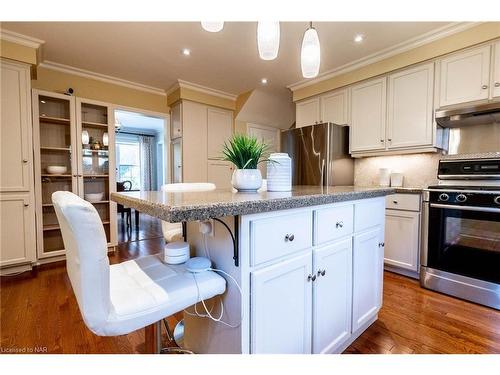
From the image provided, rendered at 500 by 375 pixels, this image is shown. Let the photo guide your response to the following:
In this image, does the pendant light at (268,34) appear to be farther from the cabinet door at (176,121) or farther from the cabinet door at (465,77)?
the cabinet door at (176,121)

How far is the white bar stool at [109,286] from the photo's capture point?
711 mm

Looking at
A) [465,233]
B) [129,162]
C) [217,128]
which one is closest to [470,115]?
[465,233]

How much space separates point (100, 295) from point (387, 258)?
8.89 feet

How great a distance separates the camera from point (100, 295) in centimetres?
72

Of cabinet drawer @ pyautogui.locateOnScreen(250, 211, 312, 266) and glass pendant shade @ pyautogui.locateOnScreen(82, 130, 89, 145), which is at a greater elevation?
glass pendant shade @ pyautogui.locateOnScreen(82, 130, 89, 145)

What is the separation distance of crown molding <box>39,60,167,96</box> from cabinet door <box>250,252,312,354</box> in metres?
3.68

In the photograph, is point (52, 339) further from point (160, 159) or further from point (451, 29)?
point (160, 159)

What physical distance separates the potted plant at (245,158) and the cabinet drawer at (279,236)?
1.07ft

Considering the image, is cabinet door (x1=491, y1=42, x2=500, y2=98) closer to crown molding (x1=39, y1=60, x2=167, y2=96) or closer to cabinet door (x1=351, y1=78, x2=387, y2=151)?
cabinet door (x1=351, y1=78, x2=387, y2=151)

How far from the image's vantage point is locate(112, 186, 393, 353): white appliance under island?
0.90 m

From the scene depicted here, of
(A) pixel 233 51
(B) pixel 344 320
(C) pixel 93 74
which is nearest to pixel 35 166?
(C) pixel 93 74

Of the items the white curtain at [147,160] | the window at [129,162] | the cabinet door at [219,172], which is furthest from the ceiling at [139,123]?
the cabinet door at [219,172]

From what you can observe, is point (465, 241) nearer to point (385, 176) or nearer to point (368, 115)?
point (385, 176)

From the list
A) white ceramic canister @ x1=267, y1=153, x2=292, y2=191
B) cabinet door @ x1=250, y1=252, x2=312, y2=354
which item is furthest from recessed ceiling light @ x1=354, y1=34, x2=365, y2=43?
cabinet door @ x1=250, y1=252, x2=312, y2=354
